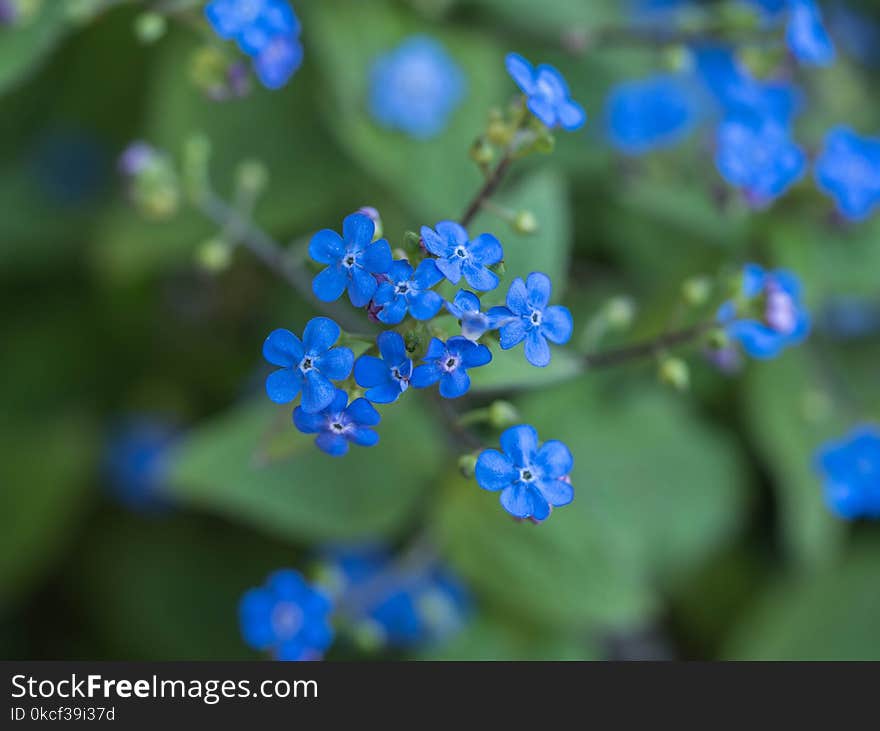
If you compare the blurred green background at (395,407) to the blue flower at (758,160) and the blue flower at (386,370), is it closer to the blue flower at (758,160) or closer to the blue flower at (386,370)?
the blue flower at (758,160)

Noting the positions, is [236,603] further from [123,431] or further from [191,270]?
[191,270]

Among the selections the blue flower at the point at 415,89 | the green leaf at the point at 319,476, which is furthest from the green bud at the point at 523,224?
the blue flower at the point at 415,89

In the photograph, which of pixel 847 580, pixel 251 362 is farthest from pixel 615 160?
pixel 847 580

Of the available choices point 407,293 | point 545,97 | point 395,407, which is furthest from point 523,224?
point 395,407

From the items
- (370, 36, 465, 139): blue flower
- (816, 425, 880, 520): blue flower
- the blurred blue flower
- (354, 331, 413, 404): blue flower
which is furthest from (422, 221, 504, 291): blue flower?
the blurred blue flower

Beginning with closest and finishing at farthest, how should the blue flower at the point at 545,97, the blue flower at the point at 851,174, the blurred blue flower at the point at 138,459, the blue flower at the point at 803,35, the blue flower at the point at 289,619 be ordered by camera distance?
1. the blue flower at the point at 545,97
2. the blue flower at the point at 289,619
3. the blue flower at the point at 803,35
4. the blue flower at the point at 851,174
5. the blurred blue flower at the point at 138,459
